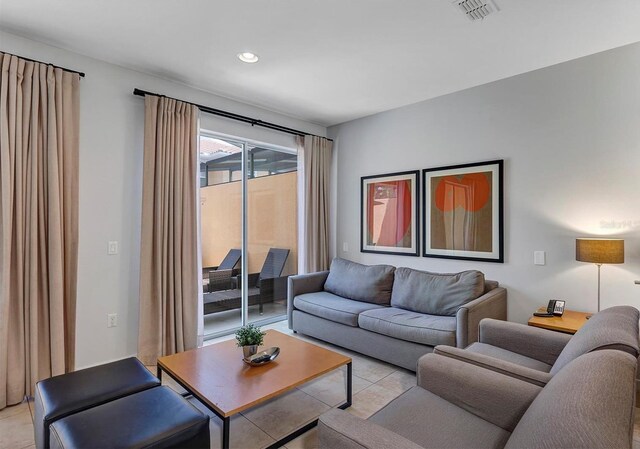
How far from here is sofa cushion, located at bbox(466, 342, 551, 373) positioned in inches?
82.5

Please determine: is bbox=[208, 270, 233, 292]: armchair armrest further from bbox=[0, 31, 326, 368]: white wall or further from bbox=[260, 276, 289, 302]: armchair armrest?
bbox=[0, 31, 326, 368]: white wall

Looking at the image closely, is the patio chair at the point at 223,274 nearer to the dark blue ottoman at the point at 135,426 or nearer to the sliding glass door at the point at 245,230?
the sliding glass door at the point at 245,230

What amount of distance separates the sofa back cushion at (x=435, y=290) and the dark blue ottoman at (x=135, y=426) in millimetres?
2306

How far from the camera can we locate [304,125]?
15.7 ft

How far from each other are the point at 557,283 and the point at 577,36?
2038 millimetres

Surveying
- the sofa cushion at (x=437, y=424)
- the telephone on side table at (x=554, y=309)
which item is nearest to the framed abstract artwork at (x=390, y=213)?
the telephone on side table at (x=554, y=309)

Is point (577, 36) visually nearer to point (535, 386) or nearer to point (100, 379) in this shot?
point (535, 386)

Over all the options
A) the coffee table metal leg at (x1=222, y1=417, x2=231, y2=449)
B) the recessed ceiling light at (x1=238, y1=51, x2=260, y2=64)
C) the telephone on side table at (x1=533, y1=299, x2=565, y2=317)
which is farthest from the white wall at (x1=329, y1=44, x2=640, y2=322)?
the coffee table metal leg at (x1=222, y1=417, x2=231, y2=449)

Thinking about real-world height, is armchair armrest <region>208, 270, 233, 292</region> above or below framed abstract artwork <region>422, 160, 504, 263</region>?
below

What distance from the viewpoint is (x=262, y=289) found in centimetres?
450

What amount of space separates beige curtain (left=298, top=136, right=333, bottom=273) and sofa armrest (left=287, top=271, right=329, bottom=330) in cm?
36

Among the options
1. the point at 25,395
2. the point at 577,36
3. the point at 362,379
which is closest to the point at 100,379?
the point at 25,395

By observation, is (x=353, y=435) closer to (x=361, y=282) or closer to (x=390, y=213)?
(x=361, y=282)

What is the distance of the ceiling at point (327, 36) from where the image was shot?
2.27 m
